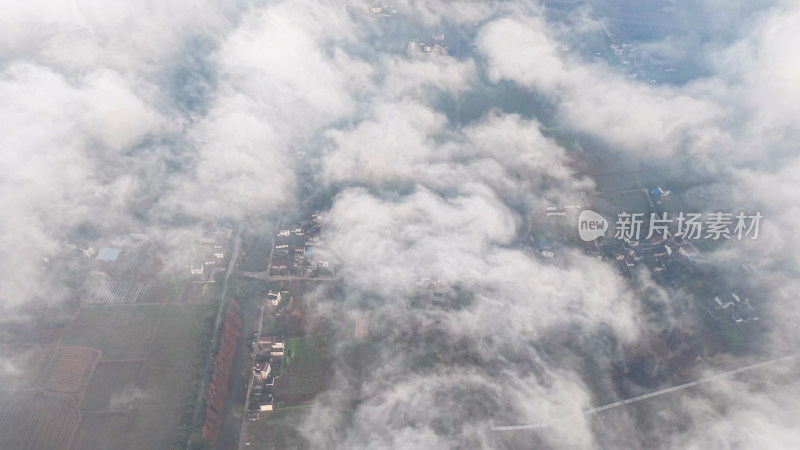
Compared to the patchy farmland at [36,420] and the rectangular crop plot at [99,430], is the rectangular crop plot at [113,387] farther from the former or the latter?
the patchy farmland at [36,420]

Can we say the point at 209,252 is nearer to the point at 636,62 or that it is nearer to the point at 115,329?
the point at 115,329

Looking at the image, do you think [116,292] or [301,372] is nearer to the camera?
[301,372]

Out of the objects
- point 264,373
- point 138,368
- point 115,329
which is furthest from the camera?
point 115,329

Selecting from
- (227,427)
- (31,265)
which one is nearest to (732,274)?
(227,427)

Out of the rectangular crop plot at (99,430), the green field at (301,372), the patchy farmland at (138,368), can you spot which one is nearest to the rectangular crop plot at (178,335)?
the patchy farmland at (138,368)

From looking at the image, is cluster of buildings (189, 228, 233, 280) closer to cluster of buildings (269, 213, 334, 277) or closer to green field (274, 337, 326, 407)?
cluster of buildings (269, 213, 334, 277)

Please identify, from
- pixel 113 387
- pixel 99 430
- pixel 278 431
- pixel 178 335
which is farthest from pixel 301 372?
pixel 99 430

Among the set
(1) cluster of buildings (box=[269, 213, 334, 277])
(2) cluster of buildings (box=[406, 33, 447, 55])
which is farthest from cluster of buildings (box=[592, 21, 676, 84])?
(1) cluster of buildings (box=[269, 213, 334, 277])

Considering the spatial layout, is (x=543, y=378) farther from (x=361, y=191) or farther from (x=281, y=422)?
(x=361, y=191)

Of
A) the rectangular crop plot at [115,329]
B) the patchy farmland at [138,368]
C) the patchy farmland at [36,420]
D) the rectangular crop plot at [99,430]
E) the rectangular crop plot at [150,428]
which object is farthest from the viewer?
the rectangular crop plot at [115,329]
